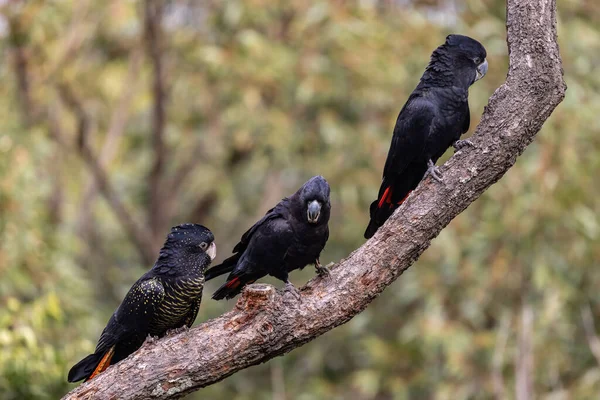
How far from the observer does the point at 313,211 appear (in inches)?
158

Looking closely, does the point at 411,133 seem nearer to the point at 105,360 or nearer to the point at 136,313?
the point at 136,313

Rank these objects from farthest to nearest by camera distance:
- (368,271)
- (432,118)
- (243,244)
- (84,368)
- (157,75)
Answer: (157,75) → (243,244) → (432,118) → (84,368) → (368,271)

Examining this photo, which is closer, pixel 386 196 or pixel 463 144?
pixel 463 144

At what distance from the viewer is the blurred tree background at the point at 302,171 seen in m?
7.40

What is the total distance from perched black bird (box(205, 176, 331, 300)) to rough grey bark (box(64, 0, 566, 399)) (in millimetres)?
521

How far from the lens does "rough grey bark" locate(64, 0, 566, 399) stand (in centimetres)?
343

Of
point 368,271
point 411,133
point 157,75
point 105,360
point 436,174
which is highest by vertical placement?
point 157,75

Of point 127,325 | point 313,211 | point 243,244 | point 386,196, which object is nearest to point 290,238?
point 313,211

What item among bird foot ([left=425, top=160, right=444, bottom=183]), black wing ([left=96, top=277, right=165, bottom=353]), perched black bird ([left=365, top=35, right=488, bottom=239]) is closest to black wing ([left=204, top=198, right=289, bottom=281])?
black wing ([left=96, top=277, right=165, bottom=353])

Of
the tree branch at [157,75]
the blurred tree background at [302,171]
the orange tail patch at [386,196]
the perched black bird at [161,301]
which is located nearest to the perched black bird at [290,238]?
the perched black bird at [161,301]

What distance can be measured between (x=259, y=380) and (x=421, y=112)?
20.7 feet

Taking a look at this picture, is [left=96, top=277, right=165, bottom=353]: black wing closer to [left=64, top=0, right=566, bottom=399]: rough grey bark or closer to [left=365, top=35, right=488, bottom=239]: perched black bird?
[left=64, top=0, right=566, bottom=399]: rough grey bark

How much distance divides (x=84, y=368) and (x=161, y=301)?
495 mm

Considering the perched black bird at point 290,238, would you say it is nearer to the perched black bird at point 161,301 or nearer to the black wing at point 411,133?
the perched black bird at point 161,301
